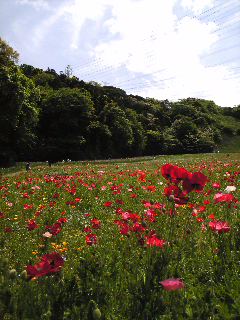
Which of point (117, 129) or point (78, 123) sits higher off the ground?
point (78, 123)

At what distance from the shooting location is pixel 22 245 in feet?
15.9

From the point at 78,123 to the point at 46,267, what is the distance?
5450 cm

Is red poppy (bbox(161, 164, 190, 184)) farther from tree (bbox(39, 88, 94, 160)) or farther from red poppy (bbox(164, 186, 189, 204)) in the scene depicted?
tree (bbox(39, 88, 94, 160))

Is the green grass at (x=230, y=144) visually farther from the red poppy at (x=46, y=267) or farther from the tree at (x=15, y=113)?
the red poppy at (x=46, y=267)

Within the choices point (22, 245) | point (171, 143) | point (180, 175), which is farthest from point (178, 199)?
point (171, 143)

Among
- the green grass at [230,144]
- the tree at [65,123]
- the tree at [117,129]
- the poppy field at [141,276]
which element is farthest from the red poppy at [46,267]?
the green grass at [230,144]

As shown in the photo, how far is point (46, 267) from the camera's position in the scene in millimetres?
2479

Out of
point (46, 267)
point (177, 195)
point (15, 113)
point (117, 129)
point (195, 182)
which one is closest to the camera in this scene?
point (46, 267)

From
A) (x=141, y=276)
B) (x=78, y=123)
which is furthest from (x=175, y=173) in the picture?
(x=78, y=123)

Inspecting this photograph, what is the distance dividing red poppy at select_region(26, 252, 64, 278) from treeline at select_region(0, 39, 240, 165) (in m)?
39.3

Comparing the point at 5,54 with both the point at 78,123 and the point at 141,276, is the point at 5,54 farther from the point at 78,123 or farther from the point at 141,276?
the point at 141,276

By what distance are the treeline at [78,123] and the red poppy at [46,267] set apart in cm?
3928

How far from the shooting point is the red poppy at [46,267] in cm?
245

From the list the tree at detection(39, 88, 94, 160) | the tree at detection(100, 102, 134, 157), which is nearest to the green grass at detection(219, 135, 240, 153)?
the tree at detection(100, 102, 134, 157)
